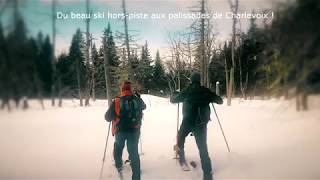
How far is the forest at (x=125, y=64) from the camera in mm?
5906

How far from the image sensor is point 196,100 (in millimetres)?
5891

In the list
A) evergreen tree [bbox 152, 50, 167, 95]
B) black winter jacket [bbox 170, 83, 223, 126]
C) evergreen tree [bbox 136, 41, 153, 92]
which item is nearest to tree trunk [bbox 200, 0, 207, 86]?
evergreen tree [bbox 152, 50, 167, 95]

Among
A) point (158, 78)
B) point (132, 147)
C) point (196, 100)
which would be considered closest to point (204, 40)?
point (158, 78)

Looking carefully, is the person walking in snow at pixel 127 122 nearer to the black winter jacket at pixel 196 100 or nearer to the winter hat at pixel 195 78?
the black winter jacket at pixel 196 100

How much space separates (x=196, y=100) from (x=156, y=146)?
1.69 m

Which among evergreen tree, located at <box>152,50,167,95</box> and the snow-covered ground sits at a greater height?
evergreen tree, located at <box>152,50,167,95</box>

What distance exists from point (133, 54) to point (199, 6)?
56.7 inches

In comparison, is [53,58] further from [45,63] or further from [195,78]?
[195,78]

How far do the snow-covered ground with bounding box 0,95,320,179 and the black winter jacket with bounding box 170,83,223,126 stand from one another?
94 centimetres

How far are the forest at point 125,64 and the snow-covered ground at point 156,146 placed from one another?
25cm

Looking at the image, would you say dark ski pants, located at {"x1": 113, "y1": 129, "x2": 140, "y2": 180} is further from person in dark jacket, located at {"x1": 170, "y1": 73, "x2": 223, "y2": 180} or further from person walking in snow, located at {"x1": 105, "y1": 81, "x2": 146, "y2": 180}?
person in dark jacket, located at {"x1": 170, "y1": 73, "x2": 223, "y2": 180}

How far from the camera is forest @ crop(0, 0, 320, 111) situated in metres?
5.91

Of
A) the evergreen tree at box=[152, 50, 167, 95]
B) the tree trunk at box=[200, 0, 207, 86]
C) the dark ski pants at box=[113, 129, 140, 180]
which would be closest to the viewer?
the dark ski pants at box=[113, 129, 140, 180]

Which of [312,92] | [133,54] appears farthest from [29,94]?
[312,92]
